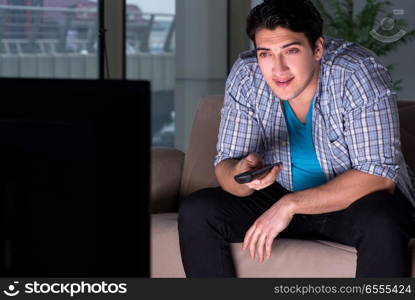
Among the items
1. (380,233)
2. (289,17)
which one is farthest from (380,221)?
(289,17)

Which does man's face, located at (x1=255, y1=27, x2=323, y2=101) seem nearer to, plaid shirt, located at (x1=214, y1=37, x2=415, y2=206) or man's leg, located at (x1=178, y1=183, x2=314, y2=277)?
plaid shirt, located at (x1=214, y1=37, x2=415, y2=206)

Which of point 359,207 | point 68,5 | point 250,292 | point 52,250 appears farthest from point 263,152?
point 68,5

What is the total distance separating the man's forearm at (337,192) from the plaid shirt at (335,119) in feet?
0.09

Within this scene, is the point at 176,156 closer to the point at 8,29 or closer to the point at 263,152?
the point at 263,152

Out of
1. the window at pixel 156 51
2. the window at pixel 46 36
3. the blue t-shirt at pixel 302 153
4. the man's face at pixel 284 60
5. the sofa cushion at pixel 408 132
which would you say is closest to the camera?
the man's face at pixel 284 60

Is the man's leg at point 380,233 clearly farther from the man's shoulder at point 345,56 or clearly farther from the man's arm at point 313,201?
the man's shoulder at point 345,56

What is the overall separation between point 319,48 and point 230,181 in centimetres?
46

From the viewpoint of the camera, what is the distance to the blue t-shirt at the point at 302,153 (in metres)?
2.32

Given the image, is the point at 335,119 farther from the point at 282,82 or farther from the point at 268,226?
the point at 268,226

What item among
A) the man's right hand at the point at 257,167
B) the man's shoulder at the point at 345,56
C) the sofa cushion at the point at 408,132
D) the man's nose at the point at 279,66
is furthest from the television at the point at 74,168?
the sofa cushion at the point at 408,132

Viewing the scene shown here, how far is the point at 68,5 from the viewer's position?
5168mm

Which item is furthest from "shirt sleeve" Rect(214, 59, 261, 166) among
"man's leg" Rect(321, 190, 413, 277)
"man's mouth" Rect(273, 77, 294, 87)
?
"man's leg" Rect(321, 190, 413, 277)

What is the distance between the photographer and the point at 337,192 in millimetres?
2107

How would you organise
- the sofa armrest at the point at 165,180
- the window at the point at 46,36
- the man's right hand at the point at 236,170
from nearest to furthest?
the man's right hand at the point at 236,170 → the sofa armrest at the point at 165,180 → the window at the point at 46,36
